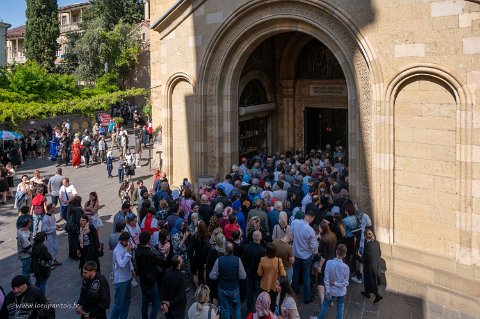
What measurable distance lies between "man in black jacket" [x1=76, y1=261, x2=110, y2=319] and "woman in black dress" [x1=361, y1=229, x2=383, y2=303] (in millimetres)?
4728

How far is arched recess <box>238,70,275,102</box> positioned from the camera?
14602 millimetres

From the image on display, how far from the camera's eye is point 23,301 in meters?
5.73

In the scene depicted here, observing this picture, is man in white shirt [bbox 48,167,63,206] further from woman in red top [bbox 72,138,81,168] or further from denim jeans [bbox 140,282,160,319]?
Answer: woman in red top [bbox 72,138,81,168]

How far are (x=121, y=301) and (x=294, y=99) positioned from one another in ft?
36.1

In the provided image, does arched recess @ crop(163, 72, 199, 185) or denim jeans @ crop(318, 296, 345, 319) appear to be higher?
arched recess @ crop(163, 72, 199, 185)

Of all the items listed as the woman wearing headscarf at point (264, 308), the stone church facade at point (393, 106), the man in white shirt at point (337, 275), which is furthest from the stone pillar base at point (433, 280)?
the woman wearing headscarf at point (264, 308)

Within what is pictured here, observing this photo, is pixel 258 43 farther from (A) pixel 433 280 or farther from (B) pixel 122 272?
(B) pixel 122 272

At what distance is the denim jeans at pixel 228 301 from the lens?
23.0 ft

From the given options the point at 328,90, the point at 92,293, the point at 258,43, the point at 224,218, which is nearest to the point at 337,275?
the point at 224,218

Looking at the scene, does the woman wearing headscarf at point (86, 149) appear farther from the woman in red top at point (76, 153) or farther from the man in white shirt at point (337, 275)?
the man in white shirt at point (337, 275)

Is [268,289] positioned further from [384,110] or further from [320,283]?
[384,110]

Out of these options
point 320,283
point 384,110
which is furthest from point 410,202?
point 320,283

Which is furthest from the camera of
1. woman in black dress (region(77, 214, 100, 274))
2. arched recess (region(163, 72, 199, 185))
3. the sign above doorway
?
the sign above doorway

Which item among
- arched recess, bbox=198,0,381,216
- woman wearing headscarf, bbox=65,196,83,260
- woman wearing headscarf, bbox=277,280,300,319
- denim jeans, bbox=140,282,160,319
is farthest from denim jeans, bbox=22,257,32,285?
arched recess, bbox=198,0,381,216
